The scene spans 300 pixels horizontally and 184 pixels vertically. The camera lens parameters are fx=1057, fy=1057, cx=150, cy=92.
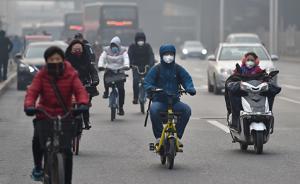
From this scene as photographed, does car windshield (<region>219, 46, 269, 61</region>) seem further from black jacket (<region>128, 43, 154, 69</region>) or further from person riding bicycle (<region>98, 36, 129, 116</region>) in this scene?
person riding bicycle (<region>98, 36, 129, 116</region>)

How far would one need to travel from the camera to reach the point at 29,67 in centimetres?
3203

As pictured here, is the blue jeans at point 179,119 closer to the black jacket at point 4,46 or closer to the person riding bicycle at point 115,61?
the person riding bicycle at point 115,61

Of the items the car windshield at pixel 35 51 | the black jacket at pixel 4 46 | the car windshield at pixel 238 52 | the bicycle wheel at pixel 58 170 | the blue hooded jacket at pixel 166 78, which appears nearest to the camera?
the bicycle wheel at pixel 58 170

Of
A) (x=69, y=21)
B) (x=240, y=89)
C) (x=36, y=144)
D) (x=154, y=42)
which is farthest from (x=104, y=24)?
(x=154, y=42)

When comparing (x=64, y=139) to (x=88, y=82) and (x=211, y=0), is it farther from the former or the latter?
(x=211, y=0)

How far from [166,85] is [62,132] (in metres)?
4.06

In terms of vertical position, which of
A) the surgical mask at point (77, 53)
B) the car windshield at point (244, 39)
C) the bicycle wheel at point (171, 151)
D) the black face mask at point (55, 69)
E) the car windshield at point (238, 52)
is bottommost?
the bicycle wheel at point (171, 151)

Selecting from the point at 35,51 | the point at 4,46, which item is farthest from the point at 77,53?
the point at 4,46

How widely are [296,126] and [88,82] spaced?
496 cm

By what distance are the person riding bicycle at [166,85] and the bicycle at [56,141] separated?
362 centimetres

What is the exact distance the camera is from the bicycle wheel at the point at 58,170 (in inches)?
353

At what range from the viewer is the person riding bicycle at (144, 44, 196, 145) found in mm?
12844

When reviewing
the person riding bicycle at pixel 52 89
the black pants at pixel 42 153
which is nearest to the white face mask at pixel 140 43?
the black pants at pixel 42 153

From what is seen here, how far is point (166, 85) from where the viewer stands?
13.0 metres
